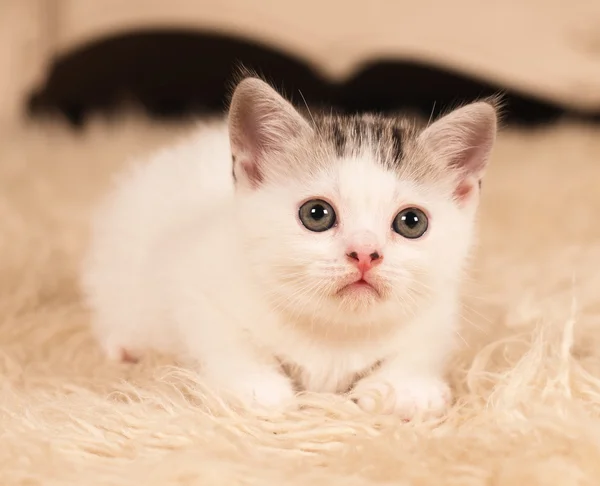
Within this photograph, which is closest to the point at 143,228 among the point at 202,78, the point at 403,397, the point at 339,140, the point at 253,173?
the point at 253,173

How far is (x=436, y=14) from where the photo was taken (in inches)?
109

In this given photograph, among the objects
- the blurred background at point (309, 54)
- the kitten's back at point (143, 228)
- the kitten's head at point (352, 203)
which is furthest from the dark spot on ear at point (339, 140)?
the blurred background at point (309, 54)

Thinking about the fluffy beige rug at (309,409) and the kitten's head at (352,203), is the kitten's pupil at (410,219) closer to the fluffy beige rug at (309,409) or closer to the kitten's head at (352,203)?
the kitten's head at (352,203)

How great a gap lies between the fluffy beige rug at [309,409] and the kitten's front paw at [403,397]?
0.03 metres

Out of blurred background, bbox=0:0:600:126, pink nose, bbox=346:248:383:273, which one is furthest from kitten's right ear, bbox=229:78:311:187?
blurred background, bbox=0:0:600:126

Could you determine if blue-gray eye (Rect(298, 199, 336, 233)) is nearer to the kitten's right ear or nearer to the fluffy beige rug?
the kitten's right ear

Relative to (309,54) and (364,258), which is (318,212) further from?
(309,54)

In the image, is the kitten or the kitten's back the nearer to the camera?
the kitten

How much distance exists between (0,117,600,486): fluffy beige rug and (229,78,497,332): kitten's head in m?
0.16

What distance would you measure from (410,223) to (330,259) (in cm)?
13

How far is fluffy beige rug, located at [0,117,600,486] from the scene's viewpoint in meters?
0.80

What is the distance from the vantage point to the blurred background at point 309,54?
2.73 meters

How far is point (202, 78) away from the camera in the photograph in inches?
112

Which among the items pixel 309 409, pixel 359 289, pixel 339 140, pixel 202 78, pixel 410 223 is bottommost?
pixel 309 409
